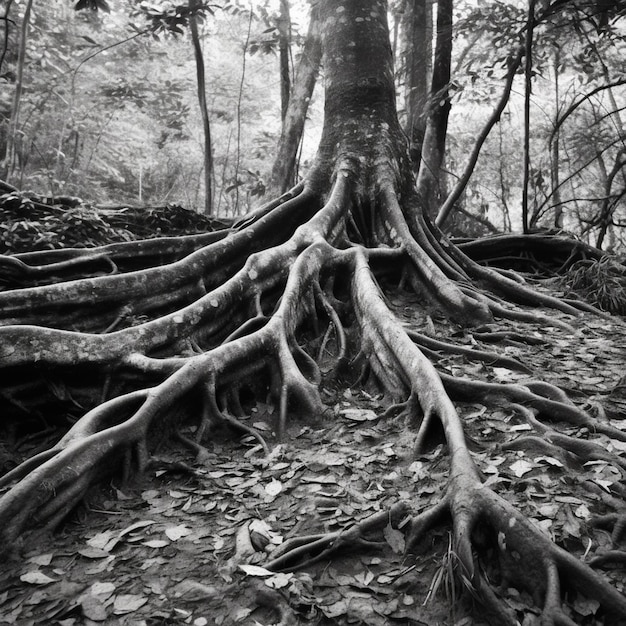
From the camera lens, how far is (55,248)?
5.29 metres

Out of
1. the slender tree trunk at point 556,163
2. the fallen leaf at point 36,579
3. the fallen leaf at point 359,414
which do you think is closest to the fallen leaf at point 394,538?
the fallen leaf at point 359,414

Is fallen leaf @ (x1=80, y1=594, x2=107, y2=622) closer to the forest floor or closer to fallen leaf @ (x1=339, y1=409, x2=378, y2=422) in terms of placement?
the forest floor

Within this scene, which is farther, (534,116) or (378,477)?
(534,116)

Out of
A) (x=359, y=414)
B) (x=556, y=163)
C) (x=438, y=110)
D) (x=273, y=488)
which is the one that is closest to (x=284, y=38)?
(x=438, y=110)

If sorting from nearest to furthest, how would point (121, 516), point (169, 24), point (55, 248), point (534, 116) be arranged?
point (121, 516)
point (55, 248)
point (169, 24)
point (534, 116)

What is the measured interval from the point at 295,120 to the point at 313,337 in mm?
6012

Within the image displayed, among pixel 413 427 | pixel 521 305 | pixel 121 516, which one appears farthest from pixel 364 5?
pixel 121 516

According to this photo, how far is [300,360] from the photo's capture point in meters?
4.15

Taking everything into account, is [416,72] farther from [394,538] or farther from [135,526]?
[135,526]

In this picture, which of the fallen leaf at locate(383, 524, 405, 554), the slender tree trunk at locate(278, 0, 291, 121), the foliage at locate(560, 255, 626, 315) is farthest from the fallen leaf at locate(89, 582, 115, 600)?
the slender tree trunk at locate(278, 0, 291, 121)

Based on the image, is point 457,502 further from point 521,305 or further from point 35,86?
point 35,86

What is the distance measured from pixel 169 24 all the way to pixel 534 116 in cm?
1311

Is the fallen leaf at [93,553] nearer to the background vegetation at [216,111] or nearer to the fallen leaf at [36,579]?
the fallen leaf at [36,579]

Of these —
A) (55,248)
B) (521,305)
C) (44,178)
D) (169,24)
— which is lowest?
(521,305)
